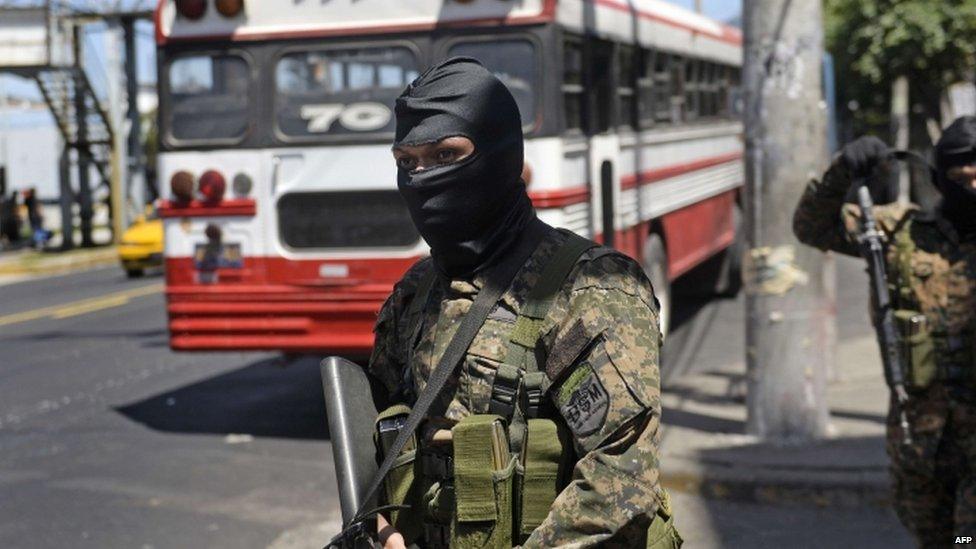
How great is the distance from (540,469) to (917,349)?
2303 millimetres

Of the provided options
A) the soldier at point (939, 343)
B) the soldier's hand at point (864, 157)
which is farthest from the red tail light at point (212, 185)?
the soldier at point (939, 343)

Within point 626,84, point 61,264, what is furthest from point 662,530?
point 61,264

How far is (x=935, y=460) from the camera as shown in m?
4.32

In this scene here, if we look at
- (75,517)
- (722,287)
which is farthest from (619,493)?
(722,287)

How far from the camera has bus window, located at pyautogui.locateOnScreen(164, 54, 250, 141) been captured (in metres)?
8.34

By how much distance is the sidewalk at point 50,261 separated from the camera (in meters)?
24.1

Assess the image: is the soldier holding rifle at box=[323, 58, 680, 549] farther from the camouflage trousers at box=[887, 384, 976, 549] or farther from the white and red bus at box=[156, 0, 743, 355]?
the white and red bus at box=[156, 0, 743, 355]

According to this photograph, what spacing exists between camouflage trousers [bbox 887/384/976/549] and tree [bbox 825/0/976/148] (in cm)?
2950

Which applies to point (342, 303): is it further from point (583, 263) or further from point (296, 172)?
point (583, 263)

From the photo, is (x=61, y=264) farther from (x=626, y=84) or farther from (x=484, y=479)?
(x=484, y=479)

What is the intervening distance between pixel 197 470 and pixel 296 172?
1.92 metres

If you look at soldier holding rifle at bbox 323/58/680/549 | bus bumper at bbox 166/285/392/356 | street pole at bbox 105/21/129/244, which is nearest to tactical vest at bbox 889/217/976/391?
soldier holding rifle at bbox 323/58/680/549

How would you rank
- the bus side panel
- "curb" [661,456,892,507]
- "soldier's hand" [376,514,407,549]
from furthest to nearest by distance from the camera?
the bus side panel, "curb" [661,456,892,507], "soldier's hand" [376,514,407,549]

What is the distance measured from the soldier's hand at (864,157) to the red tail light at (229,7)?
177 inches
